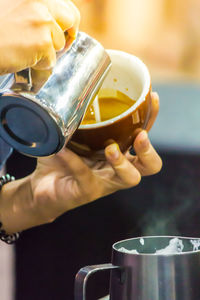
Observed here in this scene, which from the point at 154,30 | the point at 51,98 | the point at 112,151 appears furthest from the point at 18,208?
the point at 154,30

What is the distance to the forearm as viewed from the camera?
1.15 meters

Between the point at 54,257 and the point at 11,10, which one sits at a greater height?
the point at 11,10

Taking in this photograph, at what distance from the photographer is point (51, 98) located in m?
0.72

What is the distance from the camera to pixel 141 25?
2.90m

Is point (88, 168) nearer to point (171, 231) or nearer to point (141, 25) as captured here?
point (171, 231)

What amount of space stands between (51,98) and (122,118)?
16 cm

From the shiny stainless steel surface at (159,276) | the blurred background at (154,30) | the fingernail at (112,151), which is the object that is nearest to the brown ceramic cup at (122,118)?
the fingernail at (112,151)

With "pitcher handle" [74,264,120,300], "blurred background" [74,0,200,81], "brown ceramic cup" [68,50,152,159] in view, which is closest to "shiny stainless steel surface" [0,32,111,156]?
"brown ceramic cup" [68,50,152,159]

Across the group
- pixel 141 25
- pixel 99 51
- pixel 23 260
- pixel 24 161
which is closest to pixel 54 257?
pixel 23 260

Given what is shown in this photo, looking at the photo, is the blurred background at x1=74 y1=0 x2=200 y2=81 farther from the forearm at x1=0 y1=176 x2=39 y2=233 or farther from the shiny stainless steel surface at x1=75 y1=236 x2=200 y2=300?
the shiny stainless steel surface at x1=75 y1=236 x2=200 y2=300

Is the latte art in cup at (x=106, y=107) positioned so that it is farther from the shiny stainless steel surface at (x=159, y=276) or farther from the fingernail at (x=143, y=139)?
the shiny stainless steel surface at (x=159, y=276)

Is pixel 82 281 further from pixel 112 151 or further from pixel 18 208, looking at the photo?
pixel 18 208

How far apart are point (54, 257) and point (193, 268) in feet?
2.94

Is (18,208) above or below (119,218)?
above
